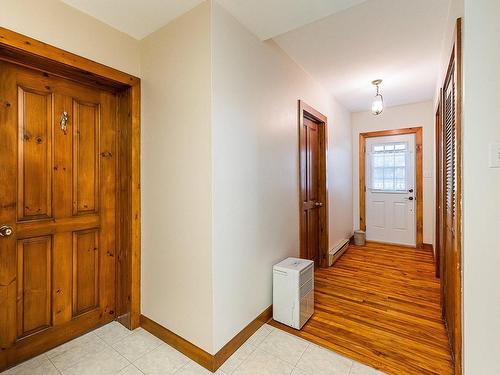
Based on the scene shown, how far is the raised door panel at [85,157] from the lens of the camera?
1959mm

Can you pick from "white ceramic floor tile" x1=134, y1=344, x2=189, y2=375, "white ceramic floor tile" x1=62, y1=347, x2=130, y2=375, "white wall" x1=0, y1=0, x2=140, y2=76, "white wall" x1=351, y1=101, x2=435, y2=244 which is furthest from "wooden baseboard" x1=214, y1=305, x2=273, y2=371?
"white wall" x1=351, y1=101, x2=435, y2=244

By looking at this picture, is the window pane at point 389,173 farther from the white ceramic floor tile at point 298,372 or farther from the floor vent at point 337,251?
the white ceramic floor tile at point 298,372

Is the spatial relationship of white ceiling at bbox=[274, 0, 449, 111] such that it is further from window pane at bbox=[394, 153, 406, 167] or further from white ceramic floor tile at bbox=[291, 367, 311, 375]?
white ceramic floor tile at bbox=[291, 367, 311, 375]

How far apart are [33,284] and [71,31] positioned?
1.79 m

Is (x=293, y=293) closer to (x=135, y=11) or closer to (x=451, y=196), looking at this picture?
(x=451, y=196)

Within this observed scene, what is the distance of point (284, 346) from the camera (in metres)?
1.89

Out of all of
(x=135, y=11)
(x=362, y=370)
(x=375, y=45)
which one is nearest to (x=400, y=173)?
(x=375, y=45)

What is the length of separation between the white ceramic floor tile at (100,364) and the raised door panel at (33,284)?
40cm

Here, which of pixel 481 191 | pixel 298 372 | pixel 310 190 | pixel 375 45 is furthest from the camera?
pixel 310 190

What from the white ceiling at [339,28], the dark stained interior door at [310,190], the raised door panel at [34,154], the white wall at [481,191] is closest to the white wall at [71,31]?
the white ceiling at [339,28]

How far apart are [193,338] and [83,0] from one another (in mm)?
2432

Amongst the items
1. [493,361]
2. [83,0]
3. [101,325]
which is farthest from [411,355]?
[83,0]

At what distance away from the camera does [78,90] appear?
1.96m

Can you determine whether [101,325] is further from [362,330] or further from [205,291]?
[362,330]
